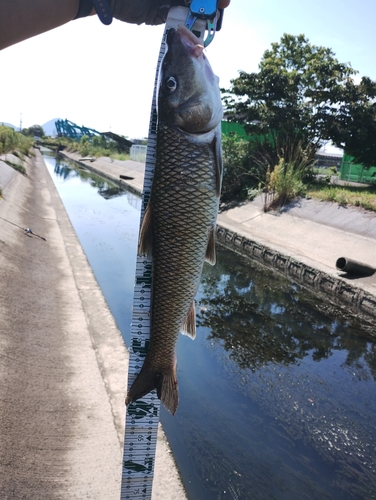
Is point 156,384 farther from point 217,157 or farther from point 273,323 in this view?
point 273,323

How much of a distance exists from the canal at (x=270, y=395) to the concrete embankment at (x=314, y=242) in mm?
474

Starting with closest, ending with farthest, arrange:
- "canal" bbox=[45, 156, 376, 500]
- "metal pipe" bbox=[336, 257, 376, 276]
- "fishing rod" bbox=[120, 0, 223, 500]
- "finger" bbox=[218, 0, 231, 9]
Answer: "finger" bbox=[218, 0, 231, 9] → "fishing rod" bbox=[120, 0, 223, 500] → "canal" bbox=[45, 156, 376, 500] → "metal pipe" bbox=[336, 257, 376, 276]

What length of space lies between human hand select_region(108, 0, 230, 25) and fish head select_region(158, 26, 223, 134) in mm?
277

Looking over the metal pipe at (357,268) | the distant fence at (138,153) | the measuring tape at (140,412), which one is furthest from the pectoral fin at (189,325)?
the distant fence at (138,153)

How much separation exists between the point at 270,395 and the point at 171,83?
185 inches

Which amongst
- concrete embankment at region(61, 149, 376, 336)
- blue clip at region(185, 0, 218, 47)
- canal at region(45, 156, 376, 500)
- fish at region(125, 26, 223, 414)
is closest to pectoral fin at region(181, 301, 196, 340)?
fish at region(125, 26, 223, 414)

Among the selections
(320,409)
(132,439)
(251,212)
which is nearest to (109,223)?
(251,212)

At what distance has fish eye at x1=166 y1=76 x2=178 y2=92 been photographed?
5.53 ft

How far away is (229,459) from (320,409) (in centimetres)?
156

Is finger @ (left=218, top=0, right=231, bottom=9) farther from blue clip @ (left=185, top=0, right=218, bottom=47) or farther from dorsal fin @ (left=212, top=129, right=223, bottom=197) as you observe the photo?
dorsal fin @ (left=212, top=129, right=223, bottom=197)

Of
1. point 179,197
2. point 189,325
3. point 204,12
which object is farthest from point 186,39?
point 189,325

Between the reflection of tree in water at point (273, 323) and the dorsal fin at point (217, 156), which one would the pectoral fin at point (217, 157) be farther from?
the reflection of tree in water at point (273, 323)

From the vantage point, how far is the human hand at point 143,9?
1.78 m

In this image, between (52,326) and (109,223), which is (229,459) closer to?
(52,326)
